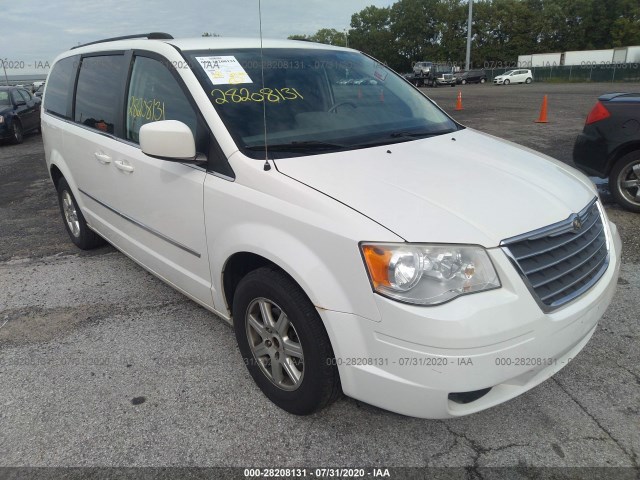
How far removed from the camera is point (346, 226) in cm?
194

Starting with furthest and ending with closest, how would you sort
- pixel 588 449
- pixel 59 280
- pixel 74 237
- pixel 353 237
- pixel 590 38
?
pixel 590 38, pixel 74 237, pixel 59 280, pixel 588 449, pixel 353 237

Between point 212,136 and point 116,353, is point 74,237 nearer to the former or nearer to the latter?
point 116,353

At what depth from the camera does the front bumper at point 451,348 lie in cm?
183

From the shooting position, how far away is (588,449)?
2230 millimetres

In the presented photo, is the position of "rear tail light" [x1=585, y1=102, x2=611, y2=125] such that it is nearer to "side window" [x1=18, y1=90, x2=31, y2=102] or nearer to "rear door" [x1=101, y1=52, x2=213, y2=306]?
"rear door" [x1=101, y1=52, x2=213, y2=306]

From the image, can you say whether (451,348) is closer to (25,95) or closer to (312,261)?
(312,261)

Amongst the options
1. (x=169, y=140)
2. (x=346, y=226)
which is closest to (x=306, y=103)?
(x=169, y=140)

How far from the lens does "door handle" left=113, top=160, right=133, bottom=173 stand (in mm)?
3203

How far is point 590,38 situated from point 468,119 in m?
73.5

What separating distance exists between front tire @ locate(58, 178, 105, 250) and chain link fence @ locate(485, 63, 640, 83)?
162 feet

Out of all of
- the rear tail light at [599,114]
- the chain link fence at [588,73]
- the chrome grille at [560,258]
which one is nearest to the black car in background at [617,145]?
the rear tail light at [599,114]

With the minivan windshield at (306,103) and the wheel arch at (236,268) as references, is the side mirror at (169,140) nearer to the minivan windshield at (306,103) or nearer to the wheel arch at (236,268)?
the minivan windshield at (306,103)

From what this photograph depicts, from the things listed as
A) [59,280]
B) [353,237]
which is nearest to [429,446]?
[353,237]

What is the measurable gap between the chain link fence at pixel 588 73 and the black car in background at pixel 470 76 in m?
4.02
